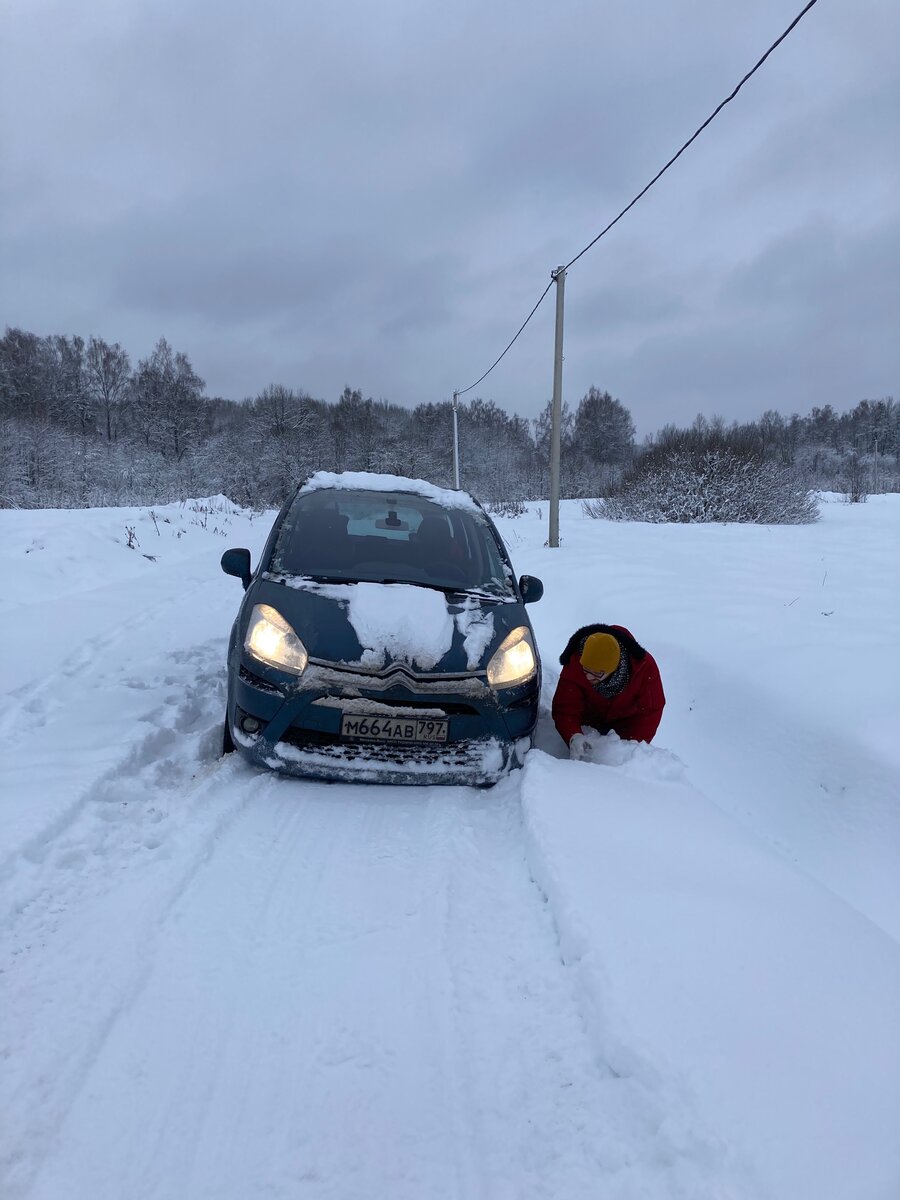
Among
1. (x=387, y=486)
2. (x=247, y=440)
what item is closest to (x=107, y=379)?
(x=247, y=440)

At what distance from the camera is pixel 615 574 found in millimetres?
8422

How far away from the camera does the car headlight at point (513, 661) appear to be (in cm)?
314

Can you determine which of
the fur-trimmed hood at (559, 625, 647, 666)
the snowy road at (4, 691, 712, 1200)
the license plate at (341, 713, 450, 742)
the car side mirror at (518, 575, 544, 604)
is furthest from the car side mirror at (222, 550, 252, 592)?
the fur-trimmed hood at (559, 625, 647, 666)

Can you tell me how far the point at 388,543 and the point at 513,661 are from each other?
1.38 m

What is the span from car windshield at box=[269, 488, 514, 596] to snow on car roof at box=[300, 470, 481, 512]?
0.25ft

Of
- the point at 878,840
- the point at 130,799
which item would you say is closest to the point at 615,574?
the point at 878,840

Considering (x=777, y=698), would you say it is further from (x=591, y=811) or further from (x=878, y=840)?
(x=591, y=811)

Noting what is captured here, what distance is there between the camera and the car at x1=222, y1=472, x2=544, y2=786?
2.94 meters

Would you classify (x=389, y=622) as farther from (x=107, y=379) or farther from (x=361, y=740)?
(x=107, y=379)

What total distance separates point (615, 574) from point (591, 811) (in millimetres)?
5940

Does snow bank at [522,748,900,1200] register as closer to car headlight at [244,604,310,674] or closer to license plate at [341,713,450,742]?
license plate at [341,713,450,742]

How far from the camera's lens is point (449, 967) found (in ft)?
6.50

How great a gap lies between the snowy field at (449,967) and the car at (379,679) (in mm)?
194

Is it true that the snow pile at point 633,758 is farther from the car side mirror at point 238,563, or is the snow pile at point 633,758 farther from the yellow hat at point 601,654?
the car side mirror at point 238,563
